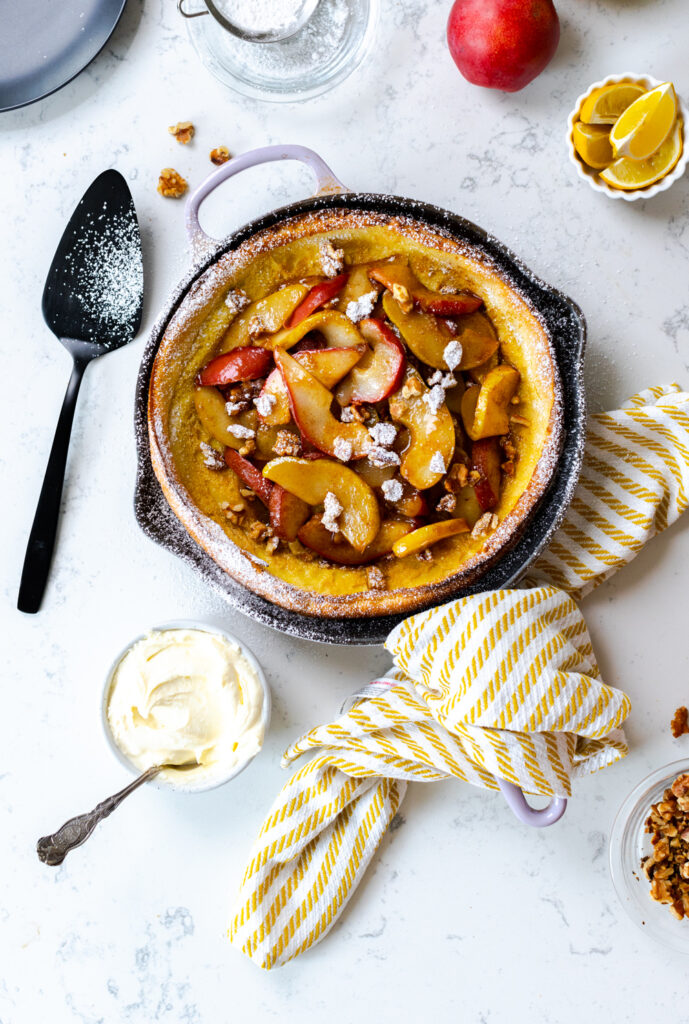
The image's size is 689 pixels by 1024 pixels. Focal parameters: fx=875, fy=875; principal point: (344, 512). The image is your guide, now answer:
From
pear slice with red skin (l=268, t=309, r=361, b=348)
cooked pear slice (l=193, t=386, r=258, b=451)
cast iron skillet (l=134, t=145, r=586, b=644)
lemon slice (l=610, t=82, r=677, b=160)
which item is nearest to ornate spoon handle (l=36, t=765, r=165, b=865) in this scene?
cast iron skillet (l=134, t=145, r=586, b=644)

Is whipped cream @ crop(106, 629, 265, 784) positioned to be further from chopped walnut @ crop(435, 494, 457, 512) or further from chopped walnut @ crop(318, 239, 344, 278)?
chopped walnut @ crop(318, 239, 344, 278)

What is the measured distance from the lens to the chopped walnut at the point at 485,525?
1.60 m

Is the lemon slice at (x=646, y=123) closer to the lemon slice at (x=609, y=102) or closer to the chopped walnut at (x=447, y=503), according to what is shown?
the lemon slice at (x=609, y=102)

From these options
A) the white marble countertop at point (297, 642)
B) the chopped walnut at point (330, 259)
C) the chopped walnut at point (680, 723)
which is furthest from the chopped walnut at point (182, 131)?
the chopped walnut at point (680, 723)

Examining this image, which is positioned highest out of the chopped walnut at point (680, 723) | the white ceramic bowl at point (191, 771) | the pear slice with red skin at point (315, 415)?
the pear slice with red skin at point (315, 415)


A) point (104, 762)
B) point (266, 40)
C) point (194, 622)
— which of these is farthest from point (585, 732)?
point (266, 40)

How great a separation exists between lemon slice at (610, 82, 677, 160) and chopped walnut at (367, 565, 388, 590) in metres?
0.95

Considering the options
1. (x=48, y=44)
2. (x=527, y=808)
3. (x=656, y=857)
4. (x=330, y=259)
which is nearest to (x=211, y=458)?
(x=330, y=259)

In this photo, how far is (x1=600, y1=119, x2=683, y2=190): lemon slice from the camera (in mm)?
1734

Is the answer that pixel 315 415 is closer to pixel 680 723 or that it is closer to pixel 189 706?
pixel 189 706

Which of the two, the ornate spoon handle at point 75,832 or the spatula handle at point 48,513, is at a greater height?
the spatula handle at point 48,513

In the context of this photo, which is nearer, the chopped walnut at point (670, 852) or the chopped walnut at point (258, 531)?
the chopped walnut at point (258, 531)

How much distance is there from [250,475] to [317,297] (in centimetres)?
35

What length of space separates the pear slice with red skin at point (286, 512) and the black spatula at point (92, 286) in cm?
52
